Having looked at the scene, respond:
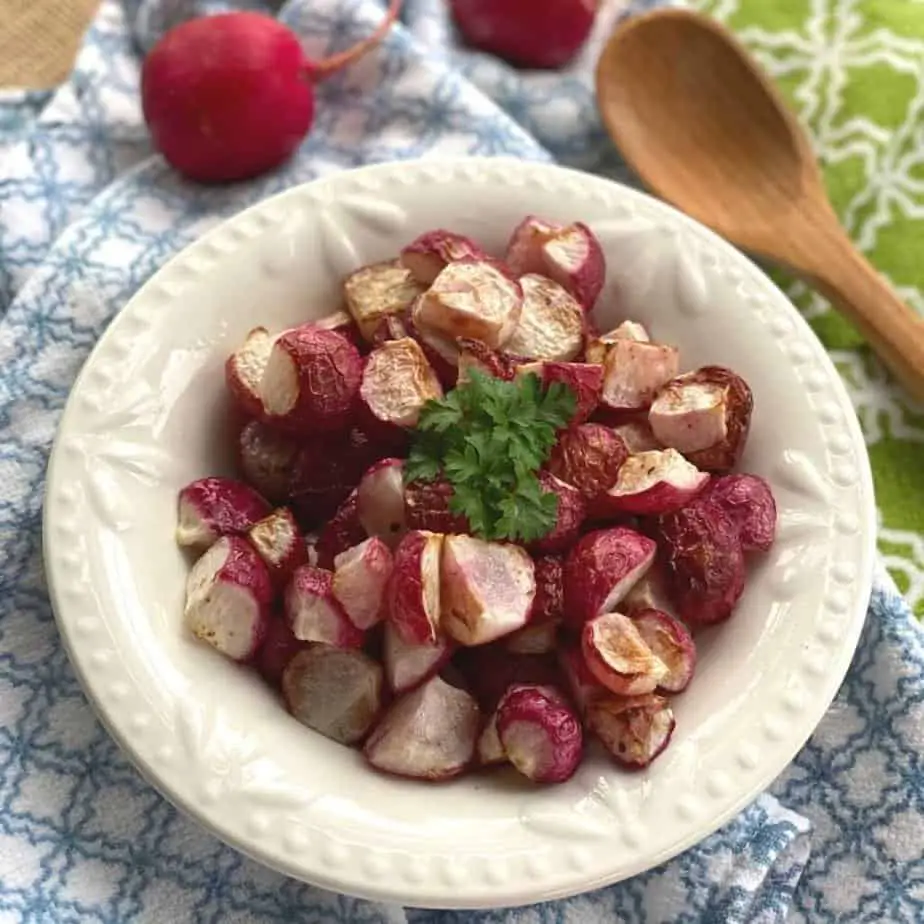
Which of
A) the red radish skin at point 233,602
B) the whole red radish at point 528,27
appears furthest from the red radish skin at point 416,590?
the whole red radish at point 528,27

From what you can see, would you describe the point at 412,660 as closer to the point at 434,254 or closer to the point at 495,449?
the point at 495,449

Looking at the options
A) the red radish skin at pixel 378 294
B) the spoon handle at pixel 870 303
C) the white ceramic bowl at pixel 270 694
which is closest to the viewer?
the white ceramic bowl at pixel 270 694

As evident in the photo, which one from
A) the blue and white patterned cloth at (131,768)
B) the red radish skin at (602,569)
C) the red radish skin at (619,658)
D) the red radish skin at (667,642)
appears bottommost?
the blue and white patterned cloth at (131,768)

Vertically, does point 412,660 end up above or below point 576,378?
below

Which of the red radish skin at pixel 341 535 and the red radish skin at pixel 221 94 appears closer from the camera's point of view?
the red radish skin at pixel 341 535

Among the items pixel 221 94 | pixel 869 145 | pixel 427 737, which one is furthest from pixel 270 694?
pixel 869 145

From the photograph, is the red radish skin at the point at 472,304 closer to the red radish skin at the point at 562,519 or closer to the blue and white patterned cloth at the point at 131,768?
the red radish skin at the point at 562,519

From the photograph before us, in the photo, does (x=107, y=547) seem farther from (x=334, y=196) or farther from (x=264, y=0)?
(x=264, y=0)

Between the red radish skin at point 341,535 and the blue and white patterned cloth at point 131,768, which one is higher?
the red radish skin at point 341,535
